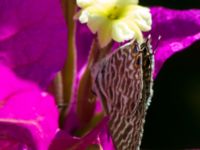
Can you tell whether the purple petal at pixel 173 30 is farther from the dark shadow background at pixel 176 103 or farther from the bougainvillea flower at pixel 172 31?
the dark shadow background at pixel 176 103

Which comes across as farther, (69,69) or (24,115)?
(69,69)

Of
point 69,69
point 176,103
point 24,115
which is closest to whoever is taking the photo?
point 24,115

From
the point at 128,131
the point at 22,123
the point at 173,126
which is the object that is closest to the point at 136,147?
the point at 128,131

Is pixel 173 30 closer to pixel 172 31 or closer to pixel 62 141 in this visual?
pixel 172 31

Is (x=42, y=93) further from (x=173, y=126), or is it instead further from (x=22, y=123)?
(x=173, y=126)

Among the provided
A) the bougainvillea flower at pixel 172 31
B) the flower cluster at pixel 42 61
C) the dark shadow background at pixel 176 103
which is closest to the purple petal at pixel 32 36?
the flower cluster at pixel 42 61

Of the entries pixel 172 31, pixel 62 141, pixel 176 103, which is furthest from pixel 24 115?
pixel 176 103

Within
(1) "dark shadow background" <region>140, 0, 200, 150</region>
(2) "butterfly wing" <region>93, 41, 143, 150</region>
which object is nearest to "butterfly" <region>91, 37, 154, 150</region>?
(2) "butterfly wing" <region>93, 41, 143, 150</region>

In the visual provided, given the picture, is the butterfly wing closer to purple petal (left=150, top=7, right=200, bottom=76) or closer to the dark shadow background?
purple petal (left=150, top=7, right=200, bottom=76)
